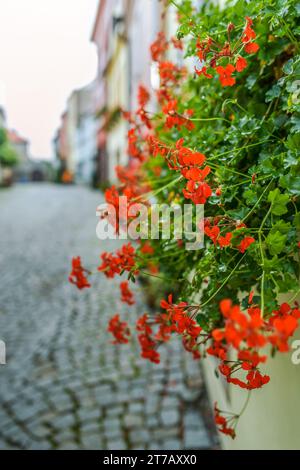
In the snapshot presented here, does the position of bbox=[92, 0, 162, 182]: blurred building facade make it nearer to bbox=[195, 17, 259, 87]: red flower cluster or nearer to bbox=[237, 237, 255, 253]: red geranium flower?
bbox=[195, 17, 259, 87]: red flower cluster

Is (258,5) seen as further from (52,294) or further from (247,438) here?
(52,294)

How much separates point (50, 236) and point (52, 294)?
4.42 metres

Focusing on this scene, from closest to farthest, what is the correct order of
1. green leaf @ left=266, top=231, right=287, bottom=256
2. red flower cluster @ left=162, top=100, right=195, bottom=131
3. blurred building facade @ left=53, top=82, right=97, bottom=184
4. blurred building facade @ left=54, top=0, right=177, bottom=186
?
green leaf @ left=266, top=231, right=287, bottom=256 → red flower cluster @ left=162, top=100, right=195, bottom=131 → blurred building facade @ left=54, top=0, right=177, bottom=186 → blurred building facade @ left=53, top=82, right=97, bottom=184

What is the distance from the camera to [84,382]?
3.86m

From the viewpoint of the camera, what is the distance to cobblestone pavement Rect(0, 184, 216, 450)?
3139 millimetres

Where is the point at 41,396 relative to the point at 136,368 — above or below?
below

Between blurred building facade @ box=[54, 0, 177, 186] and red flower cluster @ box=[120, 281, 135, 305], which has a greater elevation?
blurred building facade @ box=[54, 0, 177, 186]

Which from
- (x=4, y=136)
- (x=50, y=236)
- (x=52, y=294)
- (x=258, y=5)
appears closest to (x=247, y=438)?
(x=258, y=5)

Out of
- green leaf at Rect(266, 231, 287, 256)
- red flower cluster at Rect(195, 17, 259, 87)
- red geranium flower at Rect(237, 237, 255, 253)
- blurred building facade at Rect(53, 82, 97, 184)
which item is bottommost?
green leaf at Rect(266, 231, 287, 256)

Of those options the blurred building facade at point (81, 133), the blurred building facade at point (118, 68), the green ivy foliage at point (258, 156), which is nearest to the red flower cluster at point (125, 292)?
the green ivy foliage at point (258, 156)

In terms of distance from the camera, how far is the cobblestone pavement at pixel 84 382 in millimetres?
3139

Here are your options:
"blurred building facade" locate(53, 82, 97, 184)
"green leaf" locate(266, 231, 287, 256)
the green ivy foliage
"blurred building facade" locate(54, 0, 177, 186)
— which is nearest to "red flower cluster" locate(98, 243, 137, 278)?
the green ivy foliage

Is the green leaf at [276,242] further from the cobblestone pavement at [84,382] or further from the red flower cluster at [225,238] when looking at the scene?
the cobblestone pavement at [84,382]

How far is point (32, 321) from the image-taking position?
5223 millimetres
